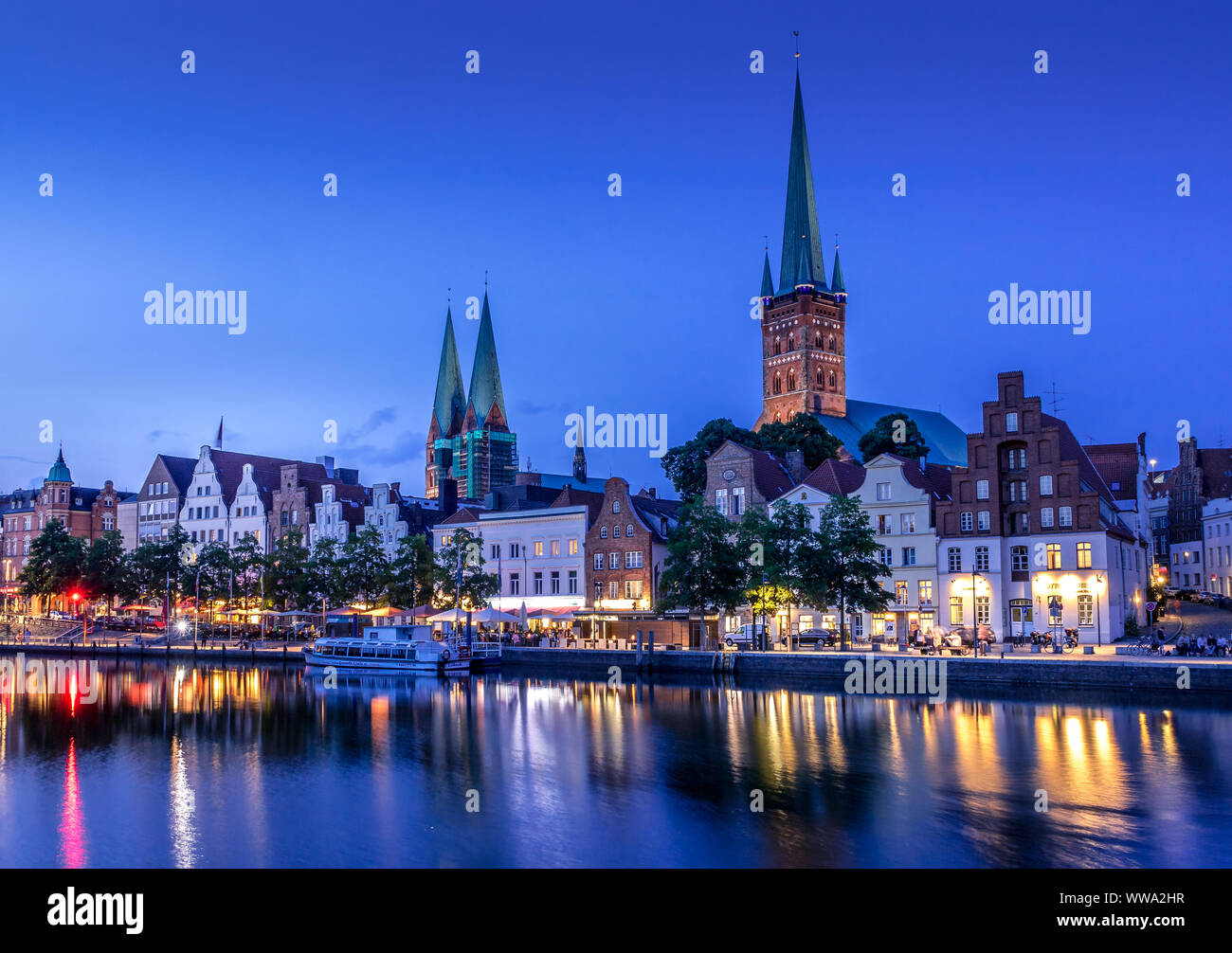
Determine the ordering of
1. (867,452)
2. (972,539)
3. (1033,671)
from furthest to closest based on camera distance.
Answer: (867,452)
(972,539)
(1033,671)

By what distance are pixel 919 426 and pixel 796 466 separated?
6943cm

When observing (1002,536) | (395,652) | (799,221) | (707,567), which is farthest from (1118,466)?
(799,221)

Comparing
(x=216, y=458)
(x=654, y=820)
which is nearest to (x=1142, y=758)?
(x=654, y=820)

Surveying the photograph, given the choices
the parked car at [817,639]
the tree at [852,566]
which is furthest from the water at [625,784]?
the parked car at [817,639]

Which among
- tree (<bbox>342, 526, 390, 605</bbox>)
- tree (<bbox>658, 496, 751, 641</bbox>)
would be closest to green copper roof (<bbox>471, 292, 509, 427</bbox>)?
tree (<bbox>342, 526, 390, 605</bbox>)

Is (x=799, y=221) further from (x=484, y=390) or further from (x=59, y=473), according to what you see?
(x=59, y=473)

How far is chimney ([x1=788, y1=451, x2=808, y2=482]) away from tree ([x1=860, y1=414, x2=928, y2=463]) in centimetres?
1100

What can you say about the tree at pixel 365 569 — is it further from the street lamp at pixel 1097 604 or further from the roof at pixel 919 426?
the roof at pixel 919 426

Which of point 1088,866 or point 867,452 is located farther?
point 867,452

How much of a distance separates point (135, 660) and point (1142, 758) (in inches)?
2971

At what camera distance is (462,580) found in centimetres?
8450

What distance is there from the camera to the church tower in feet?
551
